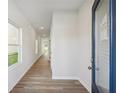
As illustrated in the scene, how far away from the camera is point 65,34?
491 cm

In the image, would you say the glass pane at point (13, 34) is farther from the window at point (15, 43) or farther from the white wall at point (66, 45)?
the white wall at point (66, 45)

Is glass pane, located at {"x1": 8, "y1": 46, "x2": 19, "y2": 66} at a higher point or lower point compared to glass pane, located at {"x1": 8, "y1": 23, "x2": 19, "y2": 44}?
lower

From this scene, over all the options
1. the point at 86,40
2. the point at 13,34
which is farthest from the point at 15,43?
the point at 86,40

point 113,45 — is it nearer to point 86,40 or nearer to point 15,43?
point 86,40

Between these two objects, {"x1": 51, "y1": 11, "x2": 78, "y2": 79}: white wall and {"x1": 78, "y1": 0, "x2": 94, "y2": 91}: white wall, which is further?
{"x1": 51, "y1": 11, "x2": 78, "y2": 79}: white wall

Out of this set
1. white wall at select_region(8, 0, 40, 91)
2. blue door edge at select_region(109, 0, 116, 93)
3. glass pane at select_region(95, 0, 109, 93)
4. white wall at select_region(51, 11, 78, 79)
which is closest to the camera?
blue door edge at select_region(109, 0, 116, 93)

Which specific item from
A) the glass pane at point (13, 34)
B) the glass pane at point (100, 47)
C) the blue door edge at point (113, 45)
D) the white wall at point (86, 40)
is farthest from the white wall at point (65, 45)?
the blue door edge at point (113, 45)

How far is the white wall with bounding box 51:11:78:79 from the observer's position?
4.91 metres

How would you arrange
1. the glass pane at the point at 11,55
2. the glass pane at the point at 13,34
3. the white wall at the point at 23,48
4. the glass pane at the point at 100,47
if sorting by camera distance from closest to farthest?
the glass pane at the point at 100,47, the white wall at the point at 23,48, the glass pane at the point at 11,55, the glass pane at the point at 13,34

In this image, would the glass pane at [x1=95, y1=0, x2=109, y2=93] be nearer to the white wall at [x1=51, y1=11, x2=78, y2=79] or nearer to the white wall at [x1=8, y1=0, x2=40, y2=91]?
the white wall at [x1=8, y1=0, x2=40, y2=91]

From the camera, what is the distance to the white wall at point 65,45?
193 inches

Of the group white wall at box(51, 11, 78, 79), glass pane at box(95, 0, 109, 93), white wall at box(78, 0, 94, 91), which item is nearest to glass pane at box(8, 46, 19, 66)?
white wall at box(51, 11, 78, 79)
